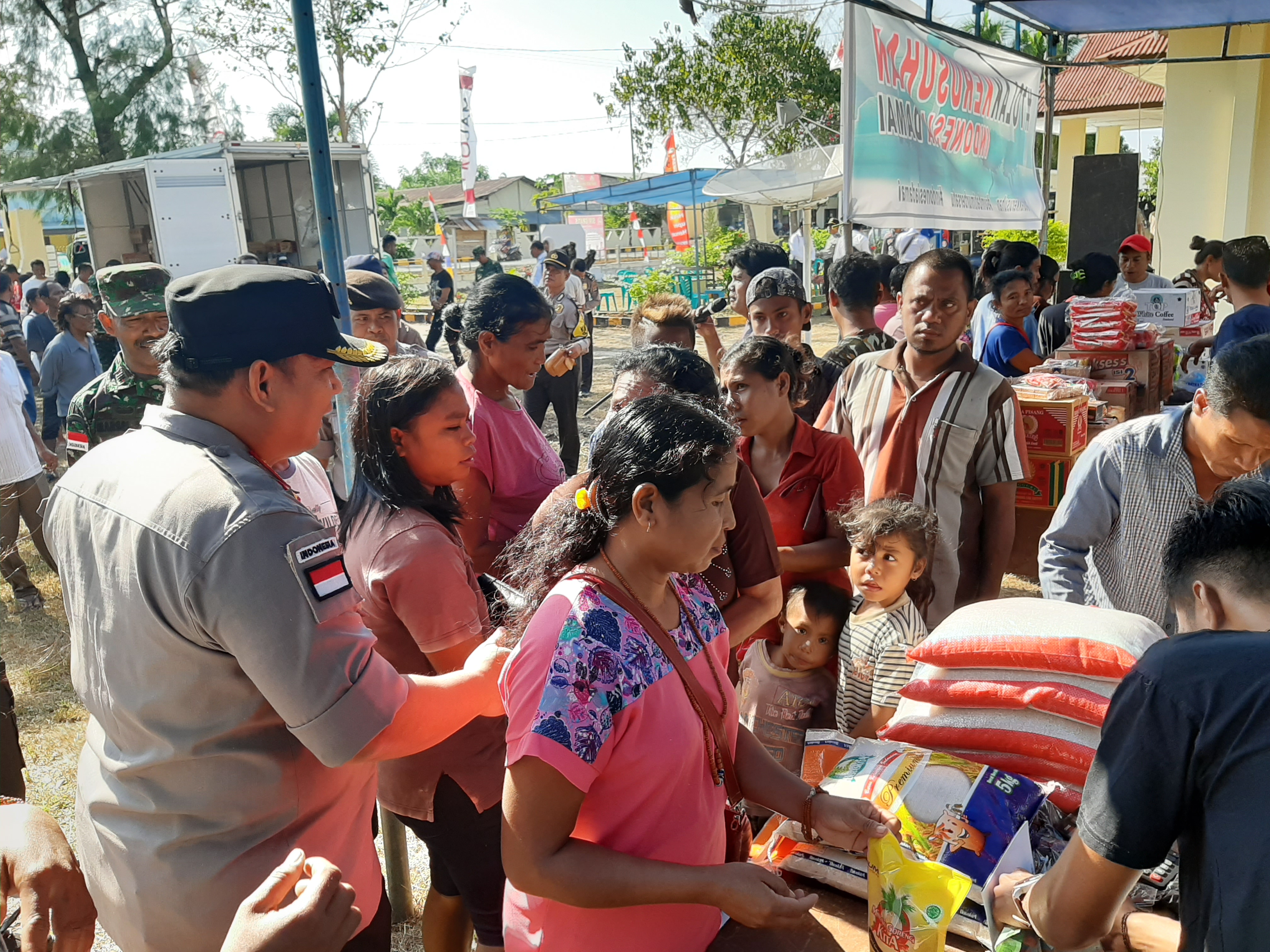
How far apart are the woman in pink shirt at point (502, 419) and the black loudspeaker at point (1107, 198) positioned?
368 inches

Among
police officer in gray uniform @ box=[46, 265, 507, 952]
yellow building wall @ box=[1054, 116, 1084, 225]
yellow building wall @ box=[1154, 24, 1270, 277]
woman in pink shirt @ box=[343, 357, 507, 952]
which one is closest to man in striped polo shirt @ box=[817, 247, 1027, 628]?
woman in pink shirt @ box=[343, 357, 507, 952]

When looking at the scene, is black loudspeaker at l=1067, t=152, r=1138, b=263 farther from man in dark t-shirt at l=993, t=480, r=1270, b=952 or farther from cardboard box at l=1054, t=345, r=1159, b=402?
man in dark t-shirt at l=993, t=480, r=1270, b=952

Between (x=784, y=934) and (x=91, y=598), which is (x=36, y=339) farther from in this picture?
(x=784, y=934)

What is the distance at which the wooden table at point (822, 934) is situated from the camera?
1.53 meters

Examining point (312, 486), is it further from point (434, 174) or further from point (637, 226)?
point (434, 174)

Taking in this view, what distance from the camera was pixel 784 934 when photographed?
1.58 meters

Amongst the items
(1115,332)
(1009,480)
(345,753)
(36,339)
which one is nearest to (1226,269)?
(1115,332)

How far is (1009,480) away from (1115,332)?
3.14m

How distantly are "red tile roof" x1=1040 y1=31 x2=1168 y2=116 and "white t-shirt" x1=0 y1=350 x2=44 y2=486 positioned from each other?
13.6 metres

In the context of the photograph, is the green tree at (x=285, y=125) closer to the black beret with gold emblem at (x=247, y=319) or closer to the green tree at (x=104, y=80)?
the green tree at (x=104, y=80)

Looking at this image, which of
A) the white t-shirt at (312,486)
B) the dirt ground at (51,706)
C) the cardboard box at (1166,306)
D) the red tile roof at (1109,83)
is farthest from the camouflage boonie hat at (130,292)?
the red tile roof at (1109,83)

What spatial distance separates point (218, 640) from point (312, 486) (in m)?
1.37

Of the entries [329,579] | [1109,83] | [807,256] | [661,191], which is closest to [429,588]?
[329,579]

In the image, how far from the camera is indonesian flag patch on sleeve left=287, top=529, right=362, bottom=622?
1396 millimetres
